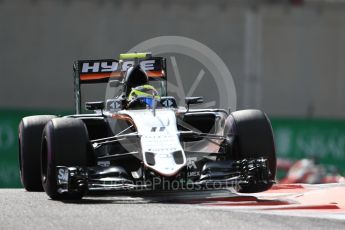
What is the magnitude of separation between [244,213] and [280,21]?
3990 centimetres

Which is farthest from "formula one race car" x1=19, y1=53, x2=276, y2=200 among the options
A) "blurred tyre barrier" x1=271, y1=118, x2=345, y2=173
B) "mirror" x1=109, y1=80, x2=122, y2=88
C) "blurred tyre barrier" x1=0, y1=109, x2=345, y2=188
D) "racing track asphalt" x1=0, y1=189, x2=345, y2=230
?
"blurred tyre barrier" x1=271, y1=118, x2=345, y2=173

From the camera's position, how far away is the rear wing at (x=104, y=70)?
13719 millimetres

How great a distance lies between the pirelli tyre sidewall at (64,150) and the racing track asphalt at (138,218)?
0.44 meters

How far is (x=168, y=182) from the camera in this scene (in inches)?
430

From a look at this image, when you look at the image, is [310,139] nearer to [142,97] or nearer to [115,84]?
[115,84]

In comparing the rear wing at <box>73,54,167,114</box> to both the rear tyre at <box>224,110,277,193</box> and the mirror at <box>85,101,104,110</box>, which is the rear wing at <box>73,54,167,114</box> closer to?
the mirror at <box>85,101,104,110</box>

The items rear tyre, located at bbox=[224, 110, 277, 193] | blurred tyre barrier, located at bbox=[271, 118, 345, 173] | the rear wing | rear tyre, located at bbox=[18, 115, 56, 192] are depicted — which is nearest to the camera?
rear tyre, located at bbox=[224, 110, 277, 193]

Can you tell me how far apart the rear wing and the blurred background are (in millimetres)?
29901

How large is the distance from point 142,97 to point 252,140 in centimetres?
153

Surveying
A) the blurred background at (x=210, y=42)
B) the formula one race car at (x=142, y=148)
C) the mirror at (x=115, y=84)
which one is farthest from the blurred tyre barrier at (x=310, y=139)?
the formula one race car at (x=142, y=148)

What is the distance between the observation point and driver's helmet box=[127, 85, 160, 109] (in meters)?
12.5

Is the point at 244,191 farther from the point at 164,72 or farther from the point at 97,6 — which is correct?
the point at 97,6

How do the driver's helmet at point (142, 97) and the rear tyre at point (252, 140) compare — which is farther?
the driver's helmet at point (142, 97)

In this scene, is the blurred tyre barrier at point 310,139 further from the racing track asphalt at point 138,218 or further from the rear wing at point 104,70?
the racing track asphalt at point 138,218
